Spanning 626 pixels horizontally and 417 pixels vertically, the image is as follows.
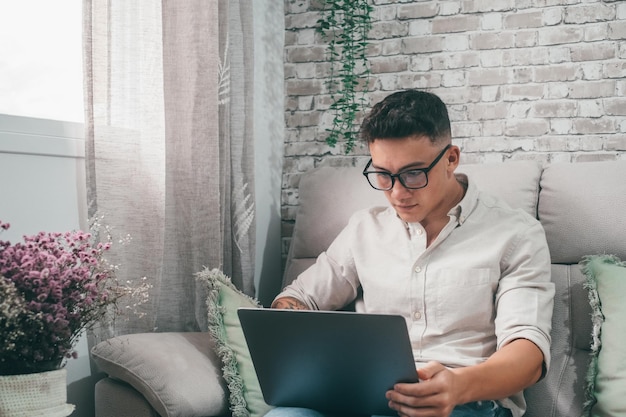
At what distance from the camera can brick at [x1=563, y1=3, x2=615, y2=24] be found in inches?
94.7

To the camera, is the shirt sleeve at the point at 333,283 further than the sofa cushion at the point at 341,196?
No

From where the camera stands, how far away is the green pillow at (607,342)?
1777 millimetres

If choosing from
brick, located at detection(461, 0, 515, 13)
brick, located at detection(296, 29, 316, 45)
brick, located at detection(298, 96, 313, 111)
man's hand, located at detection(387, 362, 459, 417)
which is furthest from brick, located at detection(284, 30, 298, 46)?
man's hand, located at detection(387, 362, 459, 417)

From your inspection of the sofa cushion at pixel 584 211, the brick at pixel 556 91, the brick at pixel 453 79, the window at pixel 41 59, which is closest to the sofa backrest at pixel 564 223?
the sofa cushion at pixel 584 211

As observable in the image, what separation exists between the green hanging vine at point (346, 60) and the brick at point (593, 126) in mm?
761

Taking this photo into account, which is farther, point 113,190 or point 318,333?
point 113,190

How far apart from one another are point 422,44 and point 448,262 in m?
1.10

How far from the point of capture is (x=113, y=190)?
1.85m

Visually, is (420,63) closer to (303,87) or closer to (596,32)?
(303,87)

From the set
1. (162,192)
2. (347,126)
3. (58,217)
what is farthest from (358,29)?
(58,217)

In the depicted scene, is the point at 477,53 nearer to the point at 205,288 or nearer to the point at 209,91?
the point at 209,91

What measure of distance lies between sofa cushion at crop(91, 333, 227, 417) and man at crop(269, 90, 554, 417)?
0.20 meters

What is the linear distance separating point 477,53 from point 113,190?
4.56 feet

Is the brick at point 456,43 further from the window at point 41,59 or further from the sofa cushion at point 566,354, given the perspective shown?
the window at point 41,59
